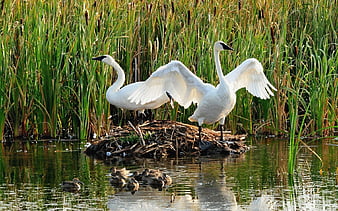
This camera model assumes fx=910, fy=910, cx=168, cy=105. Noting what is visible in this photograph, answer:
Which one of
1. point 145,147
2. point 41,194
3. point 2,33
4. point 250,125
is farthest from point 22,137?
point 41,194

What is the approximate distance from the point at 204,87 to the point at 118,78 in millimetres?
2119

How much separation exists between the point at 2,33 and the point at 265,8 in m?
4.94

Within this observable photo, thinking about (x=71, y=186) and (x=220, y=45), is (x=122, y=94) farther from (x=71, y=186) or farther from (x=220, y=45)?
(x=71, y=186)

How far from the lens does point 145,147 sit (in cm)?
1373

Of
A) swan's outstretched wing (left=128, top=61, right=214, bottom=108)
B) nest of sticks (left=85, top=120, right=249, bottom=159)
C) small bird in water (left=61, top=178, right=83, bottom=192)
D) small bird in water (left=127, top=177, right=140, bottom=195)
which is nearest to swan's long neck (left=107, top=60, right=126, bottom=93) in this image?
swan's outstretched wing (left=128, top=61, right=214, bottom=108)

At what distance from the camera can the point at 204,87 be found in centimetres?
1391

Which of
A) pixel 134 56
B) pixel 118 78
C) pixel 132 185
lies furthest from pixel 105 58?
pixel 132 185

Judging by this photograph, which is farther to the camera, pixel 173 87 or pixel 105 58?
pixel 105 58

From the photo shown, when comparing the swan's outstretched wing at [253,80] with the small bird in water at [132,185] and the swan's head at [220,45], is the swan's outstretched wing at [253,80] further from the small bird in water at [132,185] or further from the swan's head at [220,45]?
the small bird in water at [132,185]

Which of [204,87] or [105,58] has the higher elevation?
[105,58]

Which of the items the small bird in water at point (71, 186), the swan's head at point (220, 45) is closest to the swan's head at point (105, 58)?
the swan's head at point (220, 45)

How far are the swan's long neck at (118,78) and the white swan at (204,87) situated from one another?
560 mm

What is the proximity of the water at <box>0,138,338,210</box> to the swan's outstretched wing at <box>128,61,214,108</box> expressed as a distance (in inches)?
44.8

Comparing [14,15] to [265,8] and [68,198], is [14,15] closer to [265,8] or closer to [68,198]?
[265,8]
